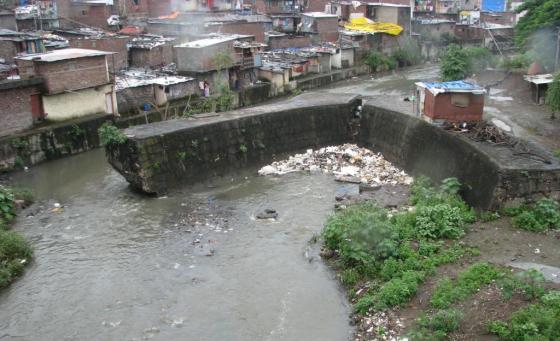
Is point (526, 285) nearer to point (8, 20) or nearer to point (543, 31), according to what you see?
point (543, 31)

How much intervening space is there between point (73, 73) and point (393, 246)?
47.9 ft

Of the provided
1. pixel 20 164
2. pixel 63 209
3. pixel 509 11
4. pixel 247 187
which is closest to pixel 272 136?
pixel 247 187

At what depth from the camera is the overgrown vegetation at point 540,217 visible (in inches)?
466

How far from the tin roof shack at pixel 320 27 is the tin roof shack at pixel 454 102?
22.9 m

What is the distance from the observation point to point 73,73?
20672 mm

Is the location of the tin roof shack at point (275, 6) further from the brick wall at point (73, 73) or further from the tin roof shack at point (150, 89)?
the brick wall at point (73, 73)

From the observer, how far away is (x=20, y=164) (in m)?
18.7

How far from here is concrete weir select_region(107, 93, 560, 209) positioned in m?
13.0

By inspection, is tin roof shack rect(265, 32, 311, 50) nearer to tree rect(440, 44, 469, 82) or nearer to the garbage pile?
tree rect(440, 44, 469, 82)

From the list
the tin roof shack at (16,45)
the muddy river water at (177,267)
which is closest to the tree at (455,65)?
the muddy river water at (177,267)

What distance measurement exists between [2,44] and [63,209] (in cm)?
1174

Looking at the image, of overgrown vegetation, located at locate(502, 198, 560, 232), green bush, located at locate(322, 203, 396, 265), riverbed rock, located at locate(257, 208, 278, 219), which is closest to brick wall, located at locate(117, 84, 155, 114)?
riverbed rock, located at locate(257, 208, 278, 219)

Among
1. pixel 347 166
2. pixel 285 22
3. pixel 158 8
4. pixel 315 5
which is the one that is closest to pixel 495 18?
pixel 315 5

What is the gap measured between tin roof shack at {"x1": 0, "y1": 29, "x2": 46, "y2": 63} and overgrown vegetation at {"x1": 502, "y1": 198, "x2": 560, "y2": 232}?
20672 millimetres
